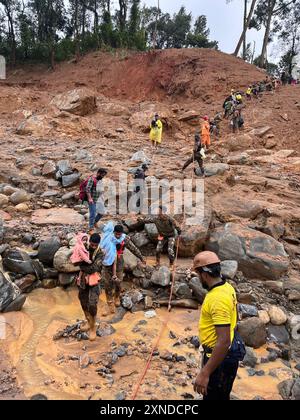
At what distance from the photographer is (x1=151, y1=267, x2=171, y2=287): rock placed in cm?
582

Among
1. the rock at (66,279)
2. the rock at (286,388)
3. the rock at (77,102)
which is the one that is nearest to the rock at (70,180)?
the rock at (66,279)

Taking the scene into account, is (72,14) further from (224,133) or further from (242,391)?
(242,391)

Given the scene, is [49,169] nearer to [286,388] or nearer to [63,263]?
[63,263]

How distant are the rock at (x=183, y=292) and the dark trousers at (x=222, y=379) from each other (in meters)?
3.03

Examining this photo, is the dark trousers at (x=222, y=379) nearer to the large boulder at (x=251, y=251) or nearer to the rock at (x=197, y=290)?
the rock at (x=197, y=290)

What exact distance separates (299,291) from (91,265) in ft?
12.0

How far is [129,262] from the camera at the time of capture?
602 centimetres

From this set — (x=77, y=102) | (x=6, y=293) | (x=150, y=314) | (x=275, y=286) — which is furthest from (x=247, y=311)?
(x=77, y=102)

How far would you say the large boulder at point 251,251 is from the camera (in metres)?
6.30

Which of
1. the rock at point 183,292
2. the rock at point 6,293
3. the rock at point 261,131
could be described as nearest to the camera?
the rock at point 6,293

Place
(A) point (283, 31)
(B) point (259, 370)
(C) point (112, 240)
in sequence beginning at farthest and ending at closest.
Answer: (A) point (283, 31), (C) point (112, 240), (B) point (259, 370)

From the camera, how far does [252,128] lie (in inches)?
577

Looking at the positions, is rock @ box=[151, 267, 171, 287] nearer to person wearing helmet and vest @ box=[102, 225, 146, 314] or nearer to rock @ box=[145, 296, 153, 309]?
rock @ box=[145, 296, 153, 309]
